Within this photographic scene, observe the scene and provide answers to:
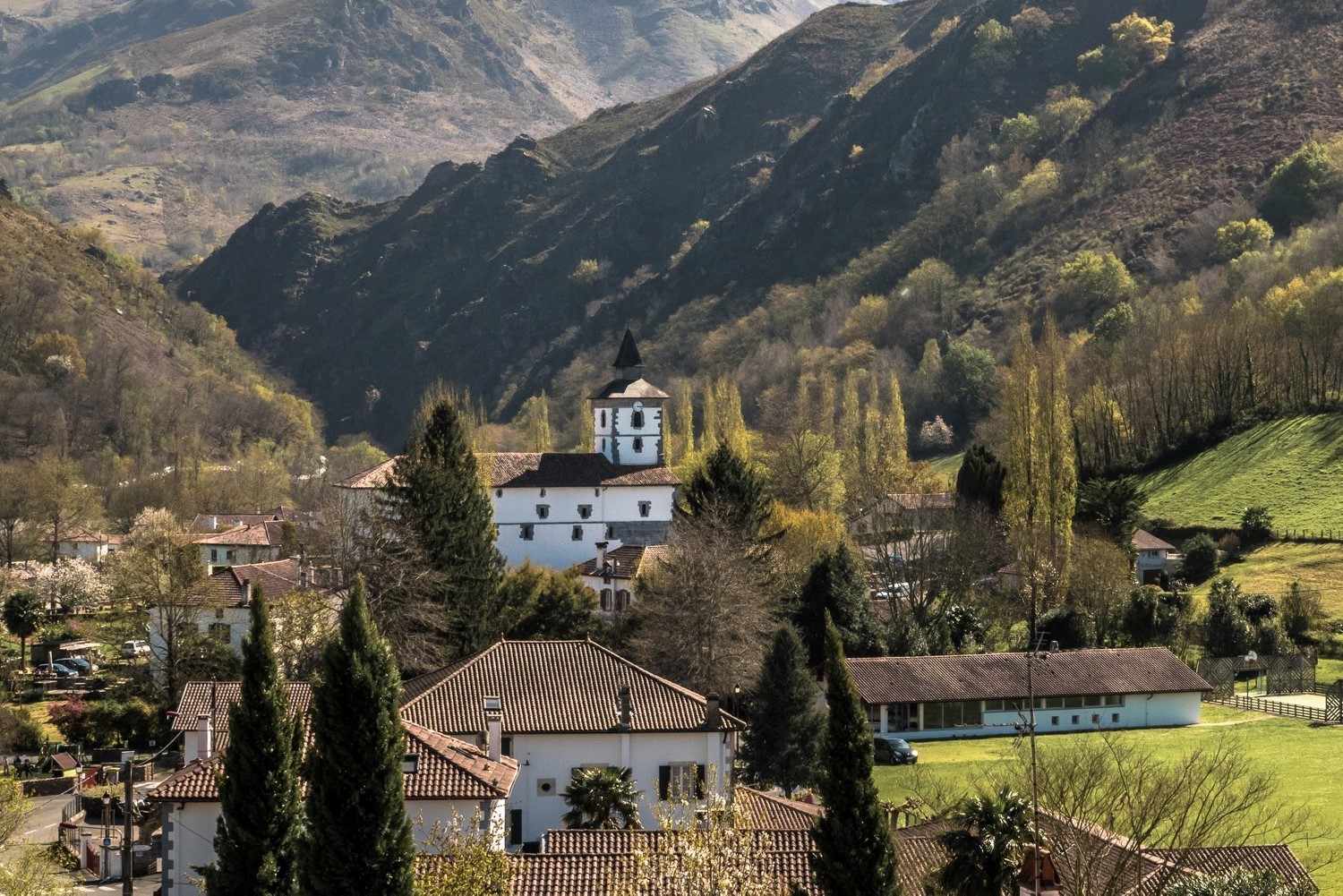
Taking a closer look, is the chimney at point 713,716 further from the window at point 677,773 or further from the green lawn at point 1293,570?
the green lawn at point 1293,570

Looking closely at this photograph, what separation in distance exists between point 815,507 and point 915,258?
9305cm

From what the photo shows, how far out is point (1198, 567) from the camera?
85.0 metres

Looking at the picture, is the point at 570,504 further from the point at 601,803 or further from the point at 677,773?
the point at 601,803

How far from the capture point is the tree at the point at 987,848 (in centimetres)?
2962

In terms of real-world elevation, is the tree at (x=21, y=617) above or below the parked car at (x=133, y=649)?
above

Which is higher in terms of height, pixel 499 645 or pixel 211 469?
pixel 211 469

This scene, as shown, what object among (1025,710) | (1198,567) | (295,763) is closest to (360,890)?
(295,763)

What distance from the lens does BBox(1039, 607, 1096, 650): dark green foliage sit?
75250 millimetres

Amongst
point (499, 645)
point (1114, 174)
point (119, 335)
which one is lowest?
point (499, 645)

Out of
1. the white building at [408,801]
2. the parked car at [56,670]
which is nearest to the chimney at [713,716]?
the white building at [408,801]

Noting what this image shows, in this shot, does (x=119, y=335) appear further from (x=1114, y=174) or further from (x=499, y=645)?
(x=499, y=645)

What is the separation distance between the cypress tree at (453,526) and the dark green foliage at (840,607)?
1187 centimetres

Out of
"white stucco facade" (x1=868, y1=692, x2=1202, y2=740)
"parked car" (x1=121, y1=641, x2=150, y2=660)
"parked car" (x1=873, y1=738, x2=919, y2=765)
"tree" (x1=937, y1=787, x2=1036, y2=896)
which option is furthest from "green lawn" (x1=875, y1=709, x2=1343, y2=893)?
"parked car" (x1=121, y1=641, x2=150, y2=660)

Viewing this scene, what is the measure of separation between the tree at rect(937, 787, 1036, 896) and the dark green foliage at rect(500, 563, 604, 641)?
127 ft
